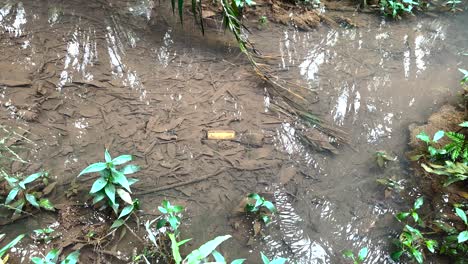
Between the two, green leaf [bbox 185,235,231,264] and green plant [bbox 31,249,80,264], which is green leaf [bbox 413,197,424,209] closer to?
green leaf [bbox 185,235,231,264]

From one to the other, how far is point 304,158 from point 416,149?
2.86ft

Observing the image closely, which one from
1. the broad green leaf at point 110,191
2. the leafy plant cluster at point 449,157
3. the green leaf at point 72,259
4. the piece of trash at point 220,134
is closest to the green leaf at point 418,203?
the leafy plant cluster at point 449,157

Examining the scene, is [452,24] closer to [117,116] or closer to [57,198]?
[117,116]

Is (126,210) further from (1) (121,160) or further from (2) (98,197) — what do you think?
(1) (121,160)

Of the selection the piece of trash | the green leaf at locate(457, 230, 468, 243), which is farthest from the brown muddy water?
the green leaf at locate(457, 230, 468, 243)

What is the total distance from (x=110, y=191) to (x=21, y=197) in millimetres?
553

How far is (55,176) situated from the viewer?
2.41 m

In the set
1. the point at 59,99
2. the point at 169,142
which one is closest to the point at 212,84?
the point at 169,142

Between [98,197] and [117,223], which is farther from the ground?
[98,197]

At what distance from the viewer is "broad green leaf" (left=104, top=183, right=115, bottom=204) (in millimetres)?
2180

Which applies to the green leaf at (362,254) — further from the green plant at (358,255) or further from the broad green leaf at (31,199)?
the broad green leaf at (31,199)

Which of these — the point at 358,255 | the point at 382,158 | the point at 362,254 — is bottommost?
the point at 358,255

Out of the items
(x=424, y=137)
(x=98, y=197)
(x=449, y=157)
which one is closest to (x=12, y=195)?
(x=98, y=197)

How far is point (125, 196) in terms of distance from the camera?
7.35 ft
